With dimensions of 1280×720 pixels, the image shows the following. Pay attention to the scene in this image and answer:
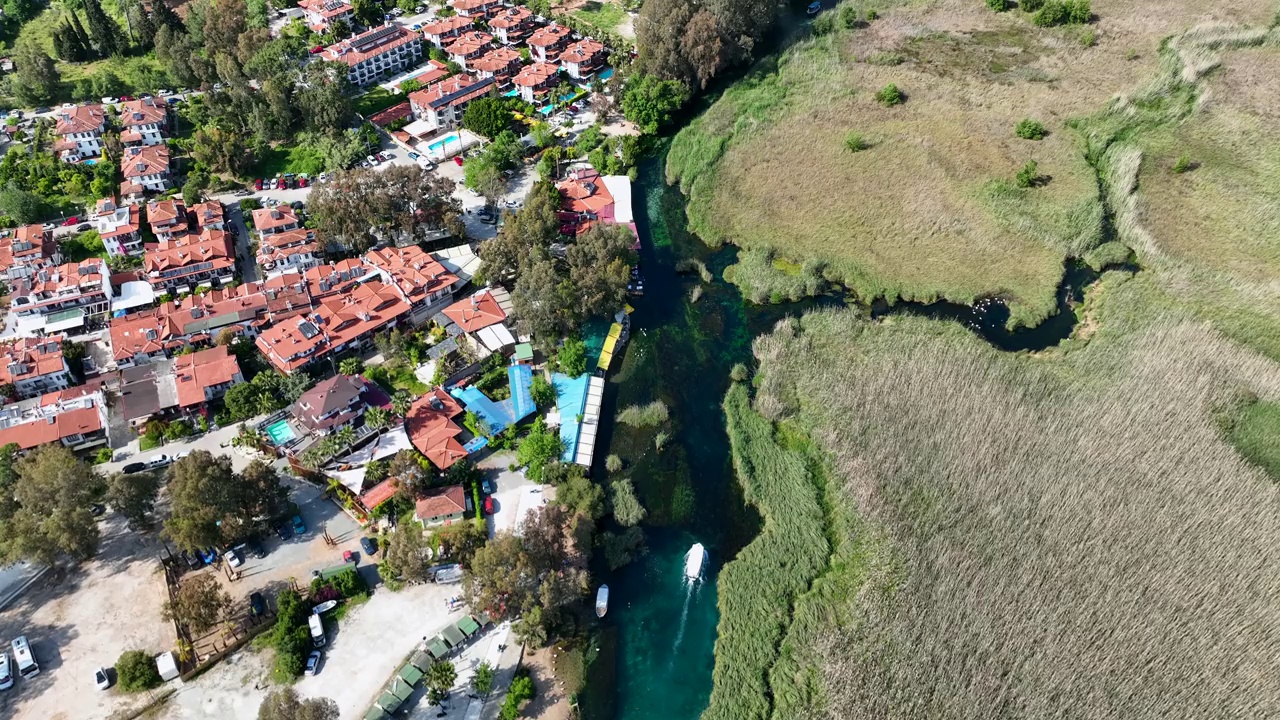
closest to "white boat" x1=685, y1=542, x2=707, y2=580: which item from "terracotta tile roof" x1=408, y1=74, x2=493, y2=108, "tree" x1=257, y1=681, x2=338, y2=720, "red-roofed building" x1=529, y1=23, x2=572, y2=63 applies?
"tree" x1=257, y1=681, x2=338, y2=720

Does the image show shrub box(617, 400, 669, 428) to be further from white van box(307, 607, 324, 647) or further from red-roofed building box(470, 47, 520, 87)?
red-roofed building box(470, 47, 520, 87)

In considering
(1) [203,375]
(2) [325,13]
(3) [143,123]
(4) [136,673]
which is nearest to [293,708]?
(4) [136,673]

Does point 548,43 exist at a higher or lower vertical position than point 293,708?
higher

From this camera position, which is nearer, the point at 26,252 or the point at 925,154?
the point at 26,252

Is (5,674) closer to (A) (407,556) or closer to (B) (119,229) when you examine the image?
(A) (407,556)

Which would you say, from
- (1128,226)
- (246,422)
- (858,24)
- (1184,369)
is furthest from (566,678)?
(858,24)

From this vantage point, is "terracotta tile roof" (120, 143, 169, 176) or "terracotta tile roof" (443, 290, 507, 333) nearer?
"terracotta tile roof" (443, 290, 507, 333)
